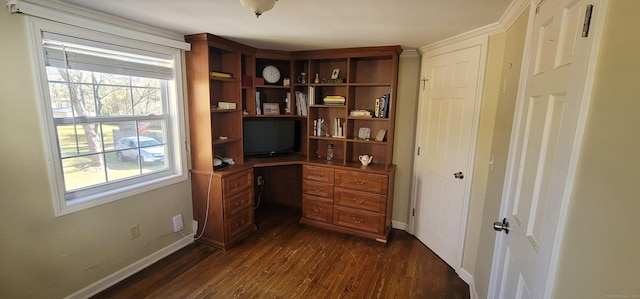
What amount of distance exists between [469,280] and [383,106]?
186 cm

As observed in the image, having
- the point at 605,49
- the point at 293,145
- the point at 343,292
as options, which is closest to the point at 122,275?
the point at 343,292

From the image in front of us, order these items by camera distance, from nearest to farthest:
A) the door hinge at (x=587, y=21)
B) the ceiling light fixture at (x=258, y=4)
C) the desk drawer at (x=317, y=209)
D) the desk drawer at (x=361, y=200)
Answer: the door hinge at (x=587, y=21) < the ceiling light fixture at (x=258, y=4) < the desk drawer at (x=361, y=200) < the desk drawer at (x=317, y=209)

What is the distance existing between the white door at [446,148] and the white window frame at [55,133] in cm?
251

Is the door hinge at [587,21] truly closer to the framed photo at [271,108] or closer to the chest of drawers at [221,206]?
the chest of drawers at [221,206]

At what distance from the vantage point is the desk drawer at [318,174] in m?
3.25

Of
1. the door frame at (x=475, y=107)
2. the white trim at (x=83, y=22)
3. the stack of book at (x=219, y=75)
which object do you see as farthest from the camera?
the stack of book at (x=219, y=75)

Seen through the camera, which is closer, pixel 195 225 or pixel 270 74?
pixel 195 225

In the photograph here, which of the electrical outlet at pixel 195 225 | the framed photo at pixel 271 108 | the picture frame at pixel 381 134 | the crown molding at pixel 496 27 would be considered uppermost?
the crown molding at pixel 496 27

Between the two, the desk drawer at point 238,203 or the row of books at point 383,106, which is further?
the row of books at point 383,106

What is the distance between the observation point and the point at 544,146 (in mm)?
1095

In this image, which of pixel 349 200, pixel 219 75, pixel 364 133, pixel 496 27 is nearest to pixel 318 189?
pixel 349 200

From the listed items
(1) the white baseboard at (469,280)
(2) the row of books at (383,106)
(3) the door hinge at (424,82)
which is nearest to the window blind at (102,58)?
(2) the row of books at (383,106)

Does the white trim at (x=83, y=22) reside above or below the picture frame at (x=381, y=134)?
above

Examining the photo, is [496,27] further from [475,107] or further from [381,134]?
[381,134]
